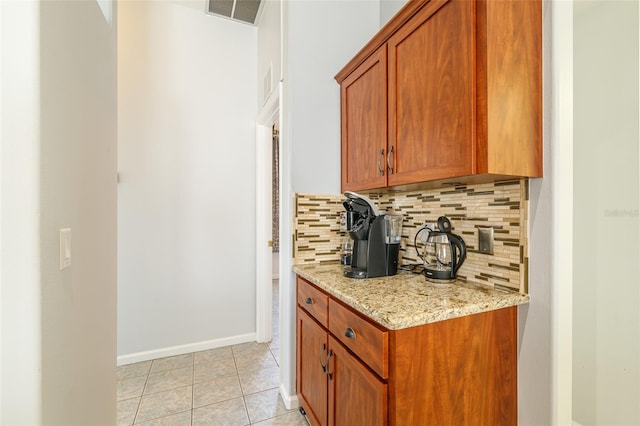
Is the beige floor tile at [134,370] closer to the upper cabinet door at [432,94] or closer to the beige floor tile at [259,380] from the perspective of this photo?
the beige floor tile at [259,380]

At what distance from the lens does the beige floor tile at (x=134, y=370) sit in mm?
2266

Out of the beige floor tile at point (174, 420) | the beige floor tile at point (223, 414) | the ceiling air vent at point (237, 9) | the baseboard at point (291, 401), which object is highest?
the ceiling air vent at point (237, 9)

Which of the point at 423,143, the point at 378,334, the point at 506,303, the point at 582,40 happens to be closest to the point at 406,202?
the point at 423,143

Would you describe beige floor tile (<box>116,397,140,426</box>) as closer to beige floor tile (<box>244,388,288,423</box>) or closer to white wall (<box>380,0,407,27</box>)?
beige floor tile (<box>244,388,288,423</box>)

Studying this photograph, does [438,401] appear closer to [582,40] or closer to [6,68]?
[6,68]

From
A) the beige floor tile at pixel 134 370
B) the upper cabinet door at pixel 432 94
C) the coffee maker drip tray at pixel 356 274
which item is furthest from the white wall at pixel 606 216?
the beige floor tile at pixel 134 370

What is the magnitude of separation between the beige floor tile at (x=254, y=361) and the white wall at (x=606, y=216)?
1.95 metres

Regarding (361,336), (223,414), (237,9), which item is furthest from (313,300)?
(237,9)

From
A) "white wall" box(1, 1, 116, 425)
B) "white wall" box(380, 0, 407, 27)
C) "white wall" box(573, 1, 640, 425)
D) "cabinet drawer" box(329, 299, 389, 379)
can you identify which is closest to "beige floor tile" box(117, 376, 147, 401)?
"white wall" box(1, 1, 116, 425)

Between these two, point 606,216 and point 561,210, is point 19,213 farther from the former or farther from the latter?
point 606,216

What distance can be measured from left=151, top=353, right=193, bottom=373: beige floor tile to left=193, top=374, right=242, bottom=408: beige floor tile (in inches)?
14.7

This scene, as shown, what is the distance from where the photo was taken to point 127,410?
1.87 m

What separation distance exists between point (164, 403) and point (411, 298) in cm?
180

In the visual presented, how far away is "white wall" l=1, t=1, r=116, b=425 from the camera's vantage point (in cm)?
68
